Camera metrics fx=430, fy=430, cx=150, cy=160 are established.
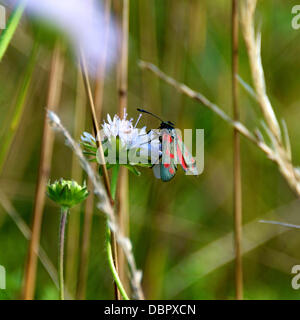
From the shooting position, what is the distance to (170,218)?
4.51 feet

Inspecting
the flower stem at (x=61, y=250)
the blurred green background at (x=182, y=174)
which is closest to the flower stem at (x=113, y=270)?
the flower stem at (x=61, y=250)

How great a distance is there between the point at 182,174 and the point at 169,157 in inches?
34.3

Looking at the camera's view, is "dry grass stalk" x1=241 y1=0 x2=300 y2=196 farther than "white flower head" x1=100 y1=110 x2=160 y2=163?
Yes

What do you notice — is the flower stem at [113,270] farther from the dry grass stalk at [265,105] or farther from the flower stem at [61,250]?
the dry grass stalk at [265,105]

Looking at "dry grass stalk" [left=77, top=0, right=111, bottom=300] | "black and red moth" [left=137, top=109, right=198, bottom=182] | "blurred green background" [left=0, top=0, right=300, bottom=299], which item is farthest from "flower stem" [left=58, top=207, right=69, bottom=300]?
"blurred green background" [left=0, top=0, right=300, bottom=299]

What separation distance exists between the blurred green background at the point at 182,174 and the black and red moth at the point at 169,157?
60 centimetres

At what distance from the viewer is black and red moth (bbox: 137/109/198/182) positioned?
529mm

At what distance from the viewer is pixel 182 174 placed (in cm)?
140

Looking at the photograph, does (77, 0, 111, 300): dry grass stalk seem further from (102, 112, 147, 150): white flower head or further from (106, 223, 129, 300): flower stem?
(106, 223, 129, 300): flower stem

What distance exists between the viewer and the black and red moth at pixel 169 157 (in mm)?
529

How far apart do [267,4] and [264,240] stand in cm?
78

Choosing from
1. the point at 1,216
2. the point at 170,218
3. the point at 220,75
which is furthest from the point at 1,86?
the point at 220,75

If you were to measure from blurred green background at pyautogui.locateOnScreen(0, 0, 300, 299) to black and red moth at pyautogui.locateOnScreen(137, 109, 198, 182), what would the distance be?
0.60 m
